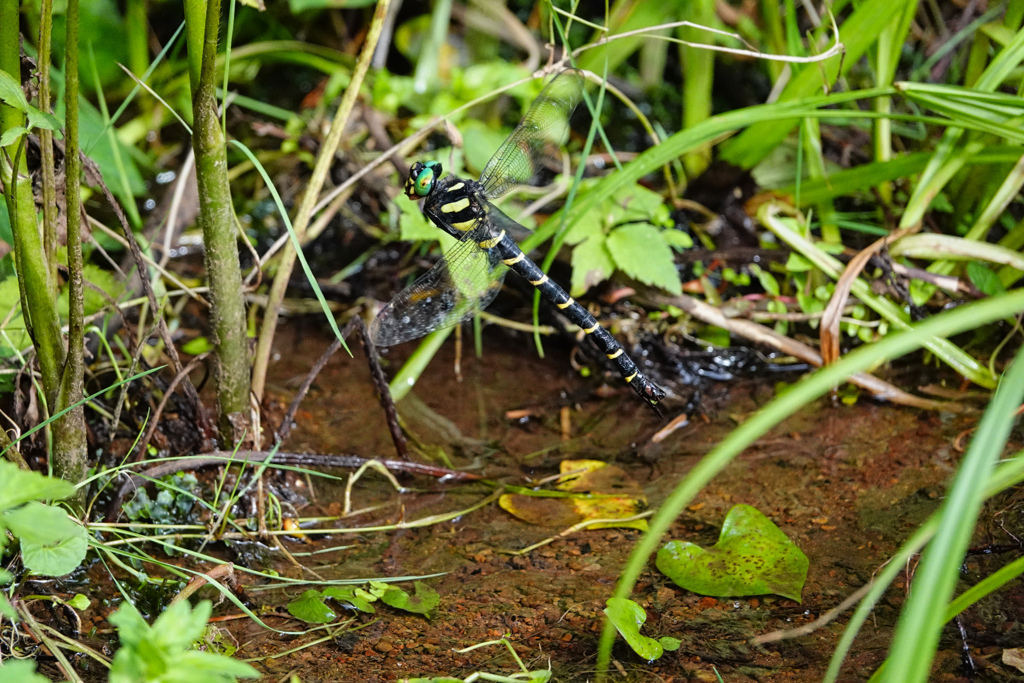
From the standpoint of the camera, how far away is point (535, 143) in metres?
2.27

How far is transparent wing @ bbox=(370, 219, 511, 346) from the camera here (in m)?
2.00

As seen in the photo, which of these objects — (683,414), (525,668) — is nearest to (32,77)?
(525,668)

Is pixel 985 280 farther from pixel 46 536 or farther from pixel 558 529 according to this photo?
pixel 46 536

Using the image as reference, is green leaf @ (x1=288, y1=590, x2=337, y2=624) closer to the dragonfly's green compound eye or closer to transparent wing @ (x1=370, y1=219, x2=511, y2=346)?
transparent wing @ (x1=370, y1=219, x2=511, y2=346)

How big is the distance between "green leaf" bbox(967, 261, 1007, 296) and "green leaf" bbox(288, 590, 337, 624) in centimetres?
213

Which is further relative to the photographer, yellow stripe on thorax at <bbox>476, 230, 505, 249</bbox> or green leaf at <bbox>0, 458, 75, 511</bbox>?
yellow stripe on thorax at <bbox>476, 230, 505, 249</bbox>

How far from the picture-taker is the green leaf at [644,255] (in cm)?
226

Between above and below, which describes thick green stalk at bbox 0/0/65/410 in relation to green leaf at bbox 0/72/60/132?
below

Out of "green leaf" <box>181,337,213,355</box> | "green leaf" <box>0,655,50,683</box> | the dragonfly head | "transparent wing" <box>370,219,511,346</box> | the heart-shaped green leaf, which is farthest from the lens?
"green leaf" <box>181,337,213,355</box>

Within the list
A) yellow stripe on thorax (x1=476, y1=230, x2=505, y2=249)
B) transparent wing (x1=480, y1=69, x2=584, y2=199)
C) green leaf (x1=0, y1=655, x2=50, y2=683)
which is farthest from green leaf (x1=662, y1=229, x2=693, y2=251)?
green leaf (x1=0, y1=655, x2=50, y2=683)

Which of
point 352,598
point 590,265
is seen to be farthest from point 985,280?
point 352,598

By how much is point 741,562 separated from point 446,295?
1.08 meters

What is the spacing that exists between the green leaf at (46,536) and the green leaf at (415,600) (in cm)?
60

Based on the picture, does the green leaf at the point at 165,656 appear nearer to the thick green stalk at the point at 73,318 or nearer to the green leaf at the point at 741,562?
the thick green stalk at the point at 73,318
